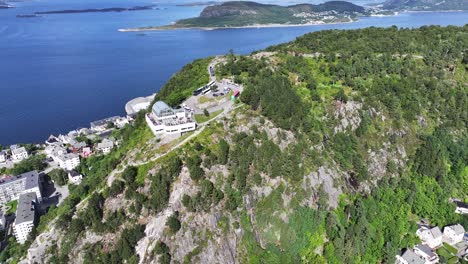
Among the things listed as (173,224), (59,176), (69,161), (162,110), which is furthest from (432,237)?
(69,161)

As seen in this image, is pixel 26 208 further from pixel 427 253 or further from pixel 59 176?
pixel 427 253

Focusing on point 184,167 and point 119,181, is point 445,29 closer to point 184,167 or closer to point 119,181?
point 184,167

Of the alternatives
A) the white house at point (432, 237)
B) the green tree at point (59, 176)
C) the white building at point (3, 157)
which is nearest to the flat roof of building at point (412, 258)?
the white house at point (432, 237)

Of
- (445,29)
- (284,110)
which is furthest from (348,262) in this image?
(445,29)

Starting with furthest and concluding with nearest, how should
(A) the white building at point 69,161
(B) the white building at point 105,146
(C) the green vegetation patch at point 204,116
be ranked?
(B) the white building at point 105,146 → (A) the white building at point 69,161 → (C) the green vegetation patch at point 204,116

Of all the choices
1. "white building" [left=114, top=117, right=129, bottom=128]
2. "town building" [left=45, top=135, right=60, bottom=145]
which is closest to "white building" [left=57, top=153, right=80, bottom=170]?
"town building" [left=45, top=135, right=60, bottom=145]

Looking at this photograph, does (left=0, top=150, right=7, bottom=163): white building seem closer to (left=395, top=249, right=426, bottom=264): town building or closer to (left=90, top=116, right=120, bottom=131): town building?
(left=90, top=116, right=120, bottom=131): town building

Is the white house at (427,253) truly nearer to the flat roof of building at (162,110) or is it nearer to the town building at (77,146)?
the flat roof of building at (162,110)
